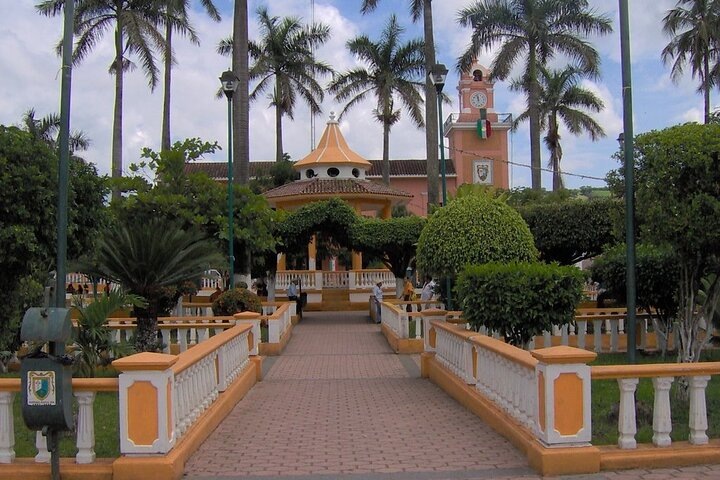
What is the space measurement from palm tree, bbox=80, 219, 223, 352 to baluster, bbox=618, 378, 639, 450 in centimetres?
884

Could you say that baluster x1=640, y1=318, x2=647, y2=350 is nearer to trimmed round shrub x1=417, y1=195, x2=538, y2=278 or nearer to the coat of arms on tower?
trimmed round shrub x1=417, y1=195, x2=538, y2=278

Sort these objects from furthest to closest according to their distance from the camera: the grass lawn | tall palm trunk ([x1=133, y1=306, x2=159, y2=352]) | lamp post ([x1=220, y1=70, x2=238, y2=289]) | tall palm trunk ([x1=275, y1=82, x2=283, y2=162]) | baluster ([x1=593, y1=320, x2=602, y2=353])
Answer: tall palm trunk ([x1=275, y1=82, x2=283, y2=162]), lamp post ([x1=220, y1=70, x2=238, y2=289]), baluster ([x1=593, y1=320, x2=602, y2=353]), tall palm trunk ([x1=133, y1=306, x2=159, y2=352]), the grass lawn

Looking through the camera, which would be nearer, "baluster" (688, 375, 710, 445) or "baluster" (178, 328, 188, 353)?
"baluster" (688, 375, 710, 445)

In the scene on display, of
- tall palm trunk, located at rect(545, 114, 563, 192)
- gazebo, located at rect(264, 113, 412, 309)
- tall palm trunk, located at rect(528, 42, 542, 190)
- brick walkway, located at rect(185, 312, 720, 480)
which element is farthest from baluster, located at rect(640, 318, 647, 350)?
tall palm trunk, located at rect(545, 114, 563, 192)

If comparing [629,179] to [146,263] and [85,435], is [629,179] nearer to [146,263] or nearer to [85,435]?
[85,435]

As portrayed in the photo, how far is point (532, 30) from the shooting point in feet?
110

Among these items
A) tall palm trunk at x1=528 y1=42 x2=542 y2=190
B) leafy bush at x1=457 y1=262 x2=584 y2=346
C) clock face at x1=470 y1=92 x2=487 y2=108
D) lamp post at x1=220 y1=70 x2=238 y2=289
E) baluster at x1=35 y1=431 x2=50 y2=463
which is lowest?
baluster at x1=35 y1=431 x2=50 y2=463

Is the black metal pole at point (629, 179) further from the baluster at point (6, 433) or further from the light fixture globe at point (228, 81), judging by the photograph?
the light fixture globe at point (228, 81)

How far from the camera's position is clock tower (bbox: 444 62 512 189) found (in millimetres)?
56188

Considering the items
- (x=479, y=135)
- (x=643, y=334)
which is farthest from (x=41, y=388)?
(x=479, y=135)

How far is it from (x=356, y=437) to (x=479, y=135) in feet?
163

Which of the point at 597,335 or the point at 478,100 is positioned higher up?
the point at 478,100

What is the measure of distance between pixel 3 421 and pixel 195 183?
1490cm

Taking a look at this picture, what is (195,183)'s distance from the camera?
69.7 feet
